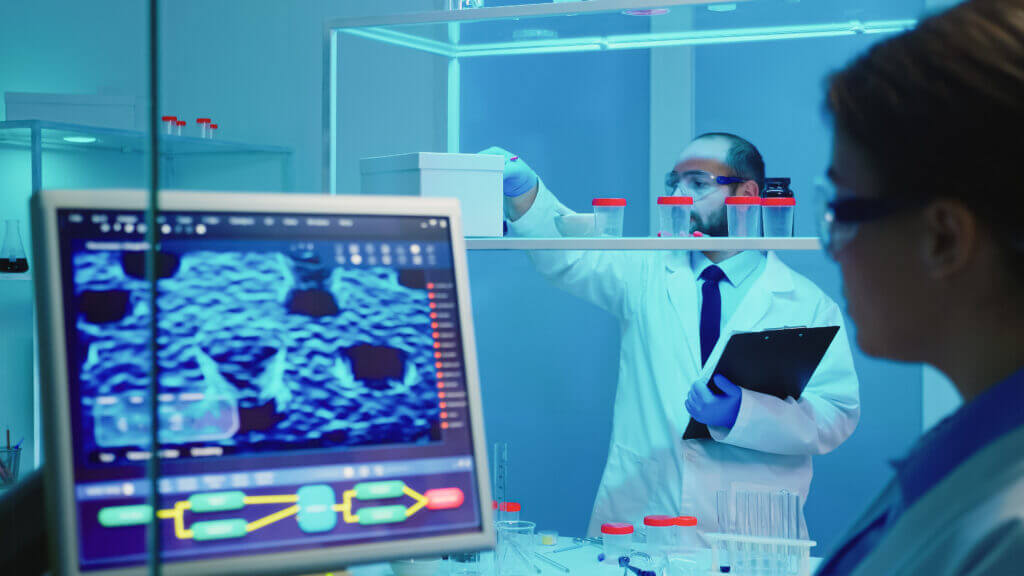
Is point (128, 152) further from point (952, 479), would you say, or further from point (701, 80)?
point (701, 80)

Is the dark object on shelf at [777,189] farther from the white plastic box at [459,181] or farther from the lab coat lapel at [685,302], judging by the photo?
the lab coat lapel at [685,302]

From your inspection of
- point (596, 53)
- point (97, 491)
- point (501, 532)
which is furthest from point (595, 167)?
point (97, 491)

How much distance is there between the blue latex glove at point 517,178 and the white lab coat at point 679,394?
5 cm

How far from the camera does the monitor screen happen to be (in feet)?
2.22

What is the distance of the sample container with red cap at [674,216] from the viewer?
177 cm

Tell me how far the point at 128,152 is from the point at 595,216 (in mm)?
1276

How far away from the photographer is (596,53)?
120 inches

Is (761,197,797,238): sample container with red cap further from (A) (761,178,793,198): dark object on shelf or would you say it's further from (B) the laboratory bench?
(B) the laboratory bench

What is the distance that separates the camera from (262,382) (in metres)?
0.77

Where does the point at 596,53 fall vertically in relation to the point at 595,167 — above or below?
above

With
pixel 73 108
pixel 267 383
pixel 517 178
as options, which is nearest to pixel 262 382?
pixel 267 383

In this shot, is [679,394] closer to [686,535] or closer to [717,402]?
[717,402]

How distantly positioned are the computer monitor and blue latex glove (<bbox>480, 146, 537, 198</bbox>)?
4.28 ft

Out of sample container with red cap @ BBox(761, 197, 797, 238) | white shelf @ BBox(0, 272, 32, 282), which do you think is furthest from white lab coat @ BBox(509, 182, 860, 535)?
white shelf @ BBox(0, 272, 32, 282)
